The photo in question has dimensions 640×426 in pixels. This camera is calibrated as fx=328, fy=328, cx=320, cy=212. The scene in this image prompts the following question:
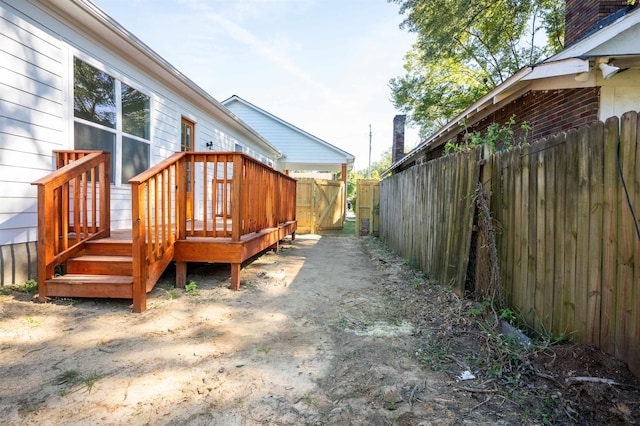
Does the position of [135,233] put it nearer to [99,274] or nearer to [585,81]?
[99,274]

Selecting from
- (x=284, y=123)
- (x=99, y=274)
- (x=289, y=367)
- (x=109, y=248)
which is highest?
(x=284, y=123)

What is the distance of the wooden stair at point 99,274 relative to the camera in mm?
3324

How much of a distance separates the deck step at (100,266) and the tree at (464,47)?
476 inches

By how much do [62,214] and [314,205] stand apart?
9327 mm

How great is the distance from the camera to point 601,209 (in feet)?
6.44

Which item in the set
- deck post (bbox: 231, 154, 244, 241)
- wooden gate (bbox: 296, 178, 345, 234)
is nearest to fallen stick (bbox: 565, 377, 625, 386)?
deck post (bbox: 231, 154, 244, 241)

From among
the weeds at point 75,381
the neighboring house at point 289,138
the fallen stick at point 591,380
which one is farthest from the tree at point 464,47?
the weeds at point 75,381

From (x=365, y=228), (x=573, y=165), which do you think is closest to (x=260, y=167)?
(x=573, y=165)

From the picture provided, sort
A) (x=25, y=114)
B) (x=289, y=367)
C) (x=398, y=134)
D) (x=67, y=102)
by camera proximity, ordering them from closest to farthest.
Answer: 1. (x=289, y=367)
2. (x=25, y=114)
3. (x=67, y=102)
4. (x=398, y=134)

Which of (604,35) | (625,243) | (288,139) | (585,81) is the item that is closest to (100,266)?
(625,243)

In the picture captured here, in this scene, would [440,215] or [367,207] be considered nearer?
[440,215]

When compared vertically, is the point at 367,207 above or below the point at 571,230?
above

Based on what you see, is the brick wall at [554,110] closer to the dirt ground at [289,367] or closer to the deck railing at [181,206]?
the dirt ground at [289,367]

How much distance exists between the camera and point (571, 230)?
2.17 metres
